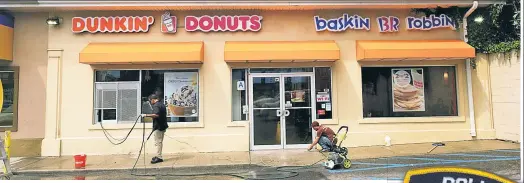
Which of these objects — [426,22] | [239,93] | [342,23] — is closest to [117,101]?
[239,93]

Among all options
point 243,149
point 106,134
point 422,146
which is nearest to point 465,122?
point 422,146

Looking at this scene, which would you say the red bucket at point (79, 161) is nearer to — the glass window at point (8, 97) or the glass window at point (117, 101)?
the glass window at point (117, 101)

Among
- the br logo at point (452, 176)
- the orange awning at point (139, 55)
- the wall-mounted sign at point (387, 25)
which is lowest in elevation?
the br logo at point (452, 176)

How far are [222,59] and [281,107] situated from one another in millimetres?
1987

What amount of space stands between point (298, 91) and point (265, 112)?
1040 millimetres

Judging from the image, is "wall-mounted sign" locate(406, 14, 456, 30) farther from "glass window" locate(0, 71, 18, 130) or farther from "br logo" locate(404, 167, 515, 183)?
"glass window" locate(0, 71, 18, 130)

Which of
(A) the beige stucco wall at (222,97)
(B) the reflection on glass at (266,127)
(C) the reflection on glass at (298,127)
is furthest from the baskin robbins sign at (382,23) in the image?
(B) the reflection on glass at (266,127)

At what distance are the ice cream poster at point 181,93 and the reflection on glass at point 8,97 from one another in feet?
12.6

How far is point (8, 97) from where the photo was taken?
9180 mm

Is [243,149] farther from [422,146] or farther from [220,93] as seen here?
[422,146]

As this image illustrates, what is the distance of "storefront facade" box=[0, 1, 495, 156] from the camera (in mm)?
9141

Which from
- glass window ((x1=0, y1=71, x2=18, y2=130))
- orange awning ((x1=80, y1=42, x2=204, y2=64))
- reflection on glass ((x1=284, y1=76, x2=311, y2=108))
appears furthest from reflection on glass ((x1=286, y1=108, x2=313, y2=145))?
glass window ((x1=0, y1=71, x2=18, y2=130))

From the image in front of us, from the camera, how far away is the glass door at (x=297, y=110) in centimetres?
942

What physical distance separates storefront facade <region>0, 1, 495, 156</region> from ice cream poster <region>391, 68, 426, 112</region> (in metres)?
0.03
